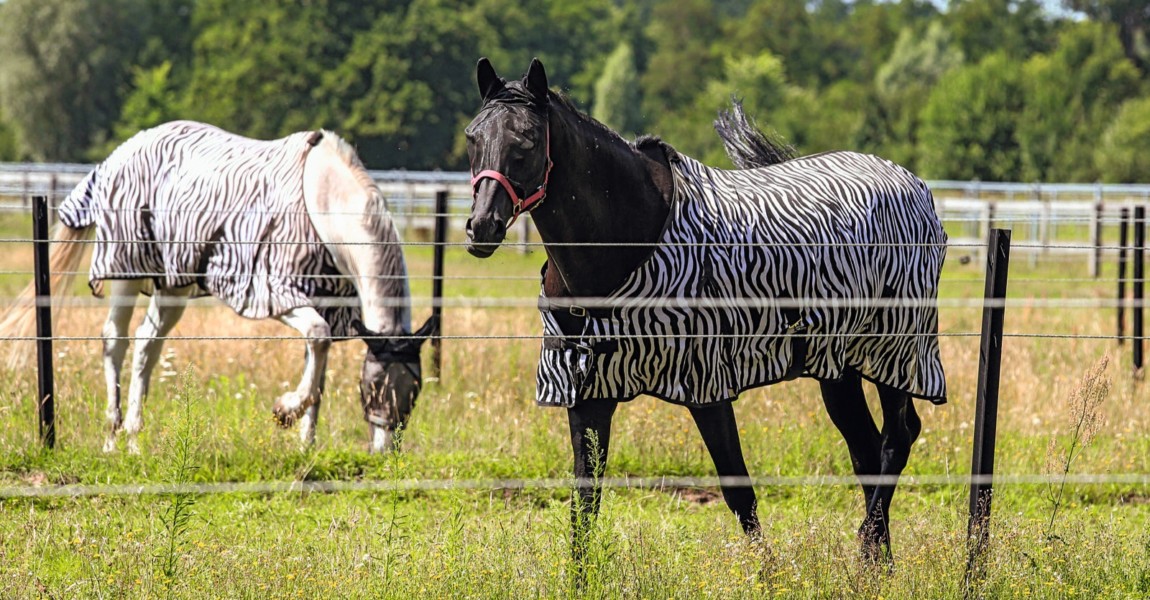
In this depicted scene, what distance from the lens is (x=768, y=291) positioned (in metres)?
5.27

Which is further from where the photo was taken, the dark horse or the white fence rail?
the white fence rail

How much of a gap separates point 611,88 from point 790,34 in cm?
1491

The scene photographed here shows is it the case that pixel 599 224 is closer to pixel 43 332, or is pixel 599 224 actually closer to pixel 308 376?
pixel 308 376

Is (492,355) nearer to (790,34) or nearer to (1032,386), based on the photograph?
(1032,386)

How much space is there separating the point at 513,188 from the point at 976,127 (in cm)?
4488

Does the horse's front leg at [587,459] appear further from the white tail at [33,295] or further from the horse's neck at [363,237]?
the white tail at [33,295]

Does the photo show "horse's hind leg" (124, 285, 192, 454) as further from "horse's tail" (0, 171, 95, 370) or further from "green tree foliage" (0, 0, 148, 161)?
"green tree foliage" (0, 0, 148, 161)

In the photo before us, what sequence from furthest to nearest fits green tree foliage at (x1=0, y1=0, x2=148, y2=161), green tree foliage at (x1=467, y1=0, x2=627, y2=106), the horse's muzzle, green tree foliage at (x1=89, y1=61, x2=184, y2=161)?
1. green tree foliage at (x1=0, y1=0, x2=148, y2=161)
2. green tree foliage at (x1=89, y1=61, x2=184, y2=161)
3. green tree foliage at (x1=467, y1=0, x2=627, y2=106)
4. the horse's muzzle

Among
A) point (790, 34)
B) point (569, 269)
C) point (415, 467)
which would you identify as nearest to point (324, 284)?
point (415, 467)

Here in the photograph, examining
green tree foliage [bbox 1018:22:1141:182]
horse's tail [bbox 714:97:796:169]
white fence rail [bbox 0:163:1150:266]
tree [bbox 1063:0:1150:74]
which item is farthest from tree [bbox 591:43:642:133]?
horse's tail [bbox 714:97:796:169]

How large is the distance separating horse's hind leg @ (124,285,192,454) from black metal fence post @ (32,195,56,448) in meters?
0.72

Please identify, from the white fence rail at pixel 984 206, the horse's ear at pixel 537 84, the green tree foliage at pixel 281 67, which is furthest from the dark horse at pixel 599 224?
the green tree foliage at pixel 281 67

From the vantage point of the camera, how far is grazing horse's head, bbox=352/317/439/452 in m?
7.46

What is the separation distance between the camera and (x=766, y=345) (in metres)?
5.32
